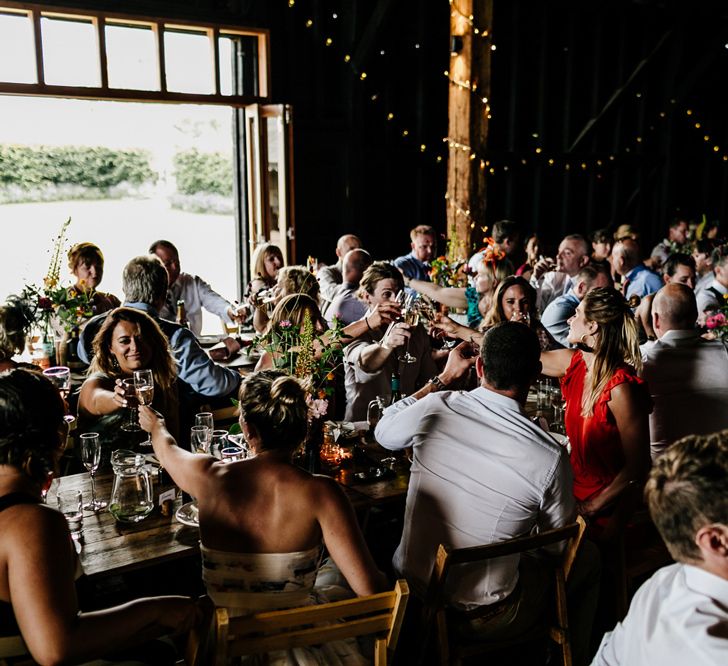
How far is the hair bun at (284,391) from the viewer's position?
2.15 m

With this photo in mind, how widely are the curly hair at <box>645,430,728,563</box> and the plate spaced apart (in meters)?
1.55

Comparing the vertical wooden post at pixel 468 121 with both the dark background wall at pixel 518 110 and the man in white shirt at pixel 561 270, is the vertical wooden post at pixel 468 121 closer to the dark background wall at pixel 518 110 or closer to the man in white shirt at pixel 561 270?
the dark background wall at pixel 518 110

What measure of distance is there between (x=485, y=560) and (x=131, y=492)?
3.89ft

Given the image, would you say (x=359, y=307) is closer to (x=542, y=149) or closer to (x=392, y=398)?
(x=392, y=398)

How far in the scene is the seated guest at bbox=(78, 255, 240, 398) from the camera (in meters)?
3.93

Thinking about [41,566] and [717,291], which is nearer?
[41,566]

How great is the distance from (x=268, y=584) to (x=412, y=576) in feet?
2.00

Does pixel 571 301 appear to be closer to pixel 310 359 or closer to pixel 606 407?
pixel 606 407

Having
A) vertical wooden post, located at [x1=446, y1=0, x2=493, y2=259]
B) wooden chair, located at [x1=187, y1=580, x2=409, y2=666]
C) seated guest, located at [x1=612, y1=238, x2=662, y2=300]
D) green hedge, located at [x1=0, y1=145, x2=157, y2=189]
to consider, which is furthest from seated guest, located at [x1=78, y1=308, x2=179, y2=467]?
green hedge, located at [x1=0, y1=145, x2=157, y2=189]

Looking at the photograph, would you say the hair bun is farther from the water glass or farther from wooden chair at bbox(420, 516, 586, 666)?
the water glass

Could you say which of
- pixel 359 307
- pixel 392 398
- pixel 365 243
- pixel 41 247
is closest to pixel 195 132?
pixel 41 247

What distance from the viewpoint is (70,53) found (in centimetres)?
702

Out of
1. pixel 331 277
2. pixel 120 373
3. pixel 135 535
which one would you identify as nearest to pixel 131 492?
pixel 135 535

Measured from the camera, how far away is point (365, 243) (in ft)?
30.0
